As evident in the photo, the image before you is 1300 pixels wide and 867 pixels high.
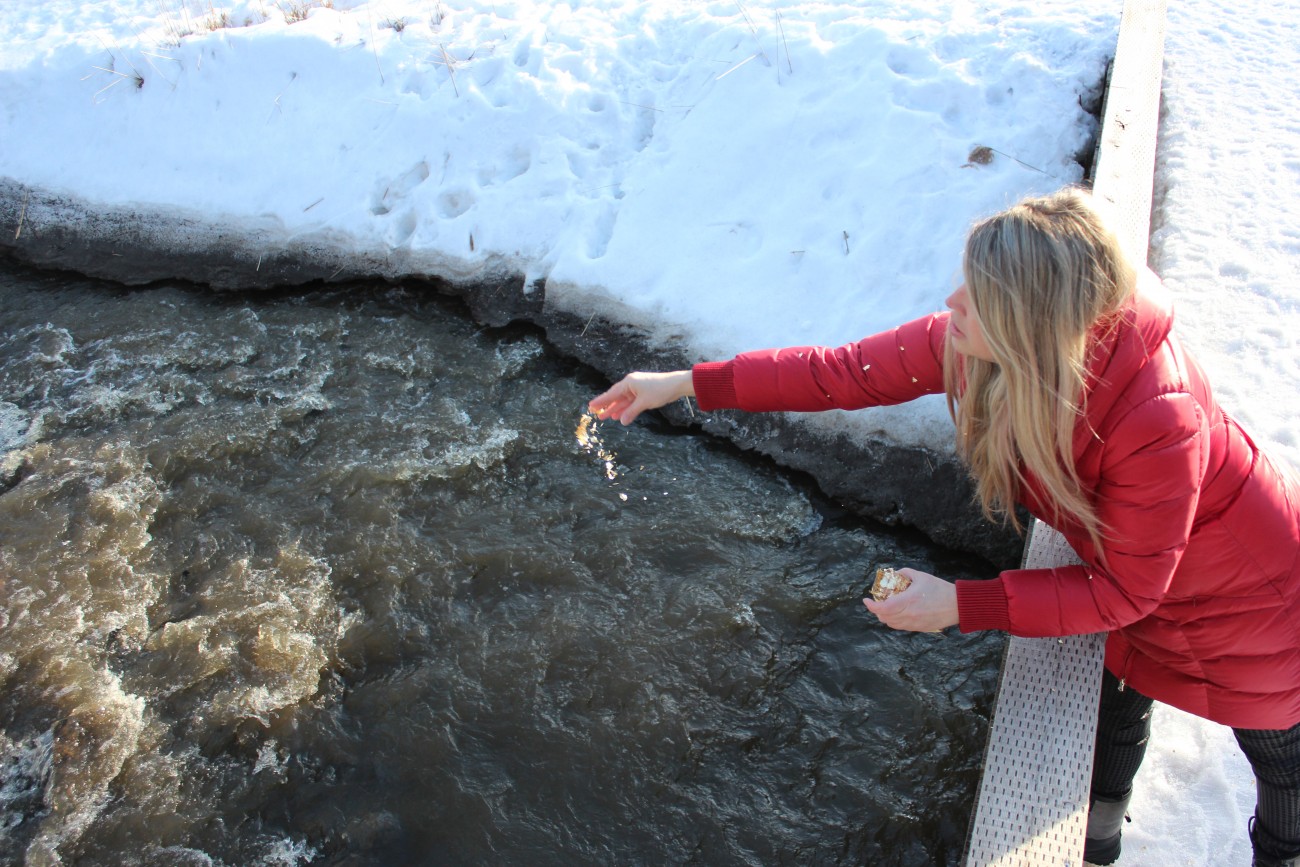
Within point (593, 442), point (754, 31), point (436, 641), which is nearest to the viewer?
point (436, 641)

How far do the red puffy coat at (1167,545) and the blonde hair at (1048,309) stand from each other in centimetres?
6

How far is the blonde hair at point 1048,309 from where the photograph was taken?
87.7 inches

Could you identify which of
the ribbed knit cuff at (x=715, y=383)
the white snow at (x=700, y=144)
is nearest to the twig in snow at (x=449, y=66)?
the white snow at (x=700, y=144)

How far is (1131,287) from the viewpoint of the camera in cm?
225

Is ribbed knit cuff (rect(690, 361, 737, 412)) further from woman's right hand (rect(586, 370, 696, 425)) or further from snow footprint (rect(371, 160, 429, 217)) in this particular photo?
snow footprint (rect(371, 160, 429, 217))

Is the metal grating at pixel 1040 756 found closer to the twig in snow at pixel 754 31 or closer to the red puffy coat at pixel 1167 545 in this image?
the red puffy coat at pixel 1167 545

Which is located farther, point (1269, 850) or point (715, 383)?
point (715, 383)

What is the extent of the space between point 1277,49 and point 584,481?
6055 millimetres

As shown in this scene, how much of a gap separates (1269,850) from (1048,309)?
2047 mm

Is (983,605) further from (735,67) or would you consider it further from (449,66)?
(449,66)

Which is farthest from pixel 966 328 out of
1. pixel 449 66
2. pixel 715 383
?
pixel 449 66

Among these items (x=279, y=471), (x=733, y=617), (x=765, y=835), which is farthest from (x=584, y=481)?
Result: (x=765, y=835)

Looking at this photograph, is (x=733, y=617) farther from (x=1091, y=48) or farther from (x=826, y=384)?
(x=1091, y=48)

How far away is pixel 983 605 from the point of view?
263 centimetres
